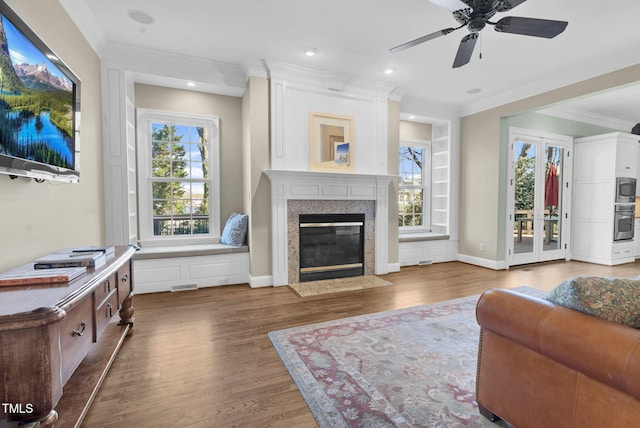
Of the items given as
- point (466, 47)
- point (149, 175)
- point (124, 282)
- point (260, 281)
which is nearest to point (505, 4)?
point (466, 47)

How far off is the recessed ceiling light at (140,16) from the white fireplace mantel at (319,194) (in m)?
1.88

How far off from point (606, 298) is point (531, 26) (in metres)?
2.10

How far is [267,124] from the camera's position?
3896mm

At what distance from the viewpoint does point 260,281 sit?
3945mm

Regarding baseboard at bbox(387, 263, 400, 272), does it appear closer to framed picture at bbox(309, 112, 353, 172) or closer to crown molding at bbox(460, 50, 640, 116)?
framed picture at bbox(309, 112, 353, 172)

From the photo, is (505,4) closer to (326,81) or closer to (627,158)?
(326,81)

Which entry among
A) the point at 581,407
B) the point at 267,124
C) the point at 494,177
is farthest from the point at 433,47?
the point at 581,407

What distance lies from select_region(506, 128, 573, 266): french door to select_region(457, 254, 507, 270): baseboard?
0.64 ft

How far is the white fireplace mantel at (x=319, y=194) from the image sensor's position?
13.0ft

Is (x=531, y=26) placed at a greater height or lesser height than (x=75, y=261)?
greater

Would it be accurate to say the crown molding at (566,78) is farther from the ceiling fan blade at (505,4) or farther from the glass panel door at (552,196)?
the ceiling fan blade at (505,4)

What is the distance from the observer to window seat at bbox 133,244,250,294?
11.9ft

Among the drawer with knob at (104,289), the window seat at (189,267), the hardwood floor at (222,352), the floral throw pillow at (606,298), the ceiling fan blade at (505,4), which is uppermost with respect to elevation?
the ceiling fan blade at (505,4)

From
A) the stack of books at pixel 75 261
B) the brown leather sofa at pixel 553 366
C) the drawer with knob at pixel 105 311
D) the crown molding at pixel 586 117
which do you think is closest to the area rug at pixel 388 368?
the brown leather sofa at pixel 553 366
